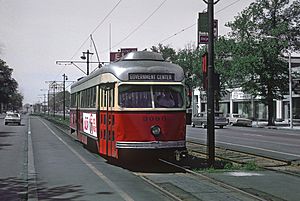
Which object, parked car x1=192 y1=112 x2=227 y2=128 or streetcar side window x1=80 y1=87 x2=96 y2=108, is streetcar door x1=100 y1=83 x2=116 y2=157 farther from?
parked car x1=192 y1=112 x2=227 y2=128

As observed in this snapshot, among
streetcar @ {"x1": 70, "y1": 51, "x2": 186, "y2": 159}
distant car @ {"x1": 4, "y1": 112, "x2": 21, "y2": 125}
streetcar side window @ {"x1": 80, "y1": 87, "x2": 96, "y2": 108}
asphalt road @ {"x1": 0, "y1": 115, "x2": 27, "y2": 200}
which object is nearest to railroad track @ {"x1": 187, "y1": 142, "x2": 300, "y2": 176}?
streetcar @ {"x1": 70, "y1": 51, "x2": 186, "y2": 159}

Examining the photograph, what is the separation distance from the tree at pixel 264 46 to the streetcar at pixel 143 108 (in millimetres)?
38320

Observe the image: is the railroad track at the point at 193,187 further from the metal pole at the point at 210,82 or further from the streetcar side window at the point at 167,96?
the streetcar side window at the point at 167,96

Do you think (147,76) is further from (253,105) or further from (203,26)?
(253,105)

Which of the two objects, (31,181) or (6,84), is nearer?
(31,181)

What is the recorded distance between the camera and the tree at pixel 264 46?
5253cm

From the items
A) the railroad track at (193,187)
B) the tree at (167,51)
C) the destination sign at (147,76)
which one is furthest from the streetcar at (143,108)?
the tree at (167,51)

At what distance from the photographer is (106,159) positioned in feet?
57.1

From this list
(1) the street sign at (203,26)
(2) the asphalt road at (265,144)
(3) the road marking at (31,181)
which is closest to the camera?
(3) the road marking at (31,181)

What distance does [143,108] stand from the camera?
14.2 meters

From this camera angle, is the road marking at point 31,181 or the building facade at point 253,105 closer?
the road marking at point 31,181

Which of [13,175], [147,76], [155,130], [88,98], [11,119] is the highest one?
[147,76]

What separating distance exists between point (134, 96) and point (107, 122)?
1.50m

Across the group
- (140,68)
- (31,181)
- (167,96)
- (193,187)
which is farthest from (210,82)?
(31,181)
